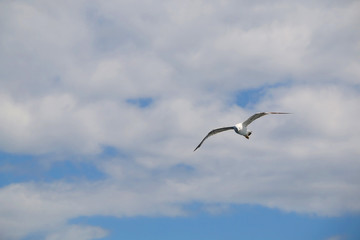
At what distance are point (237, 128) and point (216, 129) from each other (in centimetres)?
519

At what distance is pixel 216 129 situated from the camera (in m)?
99.6

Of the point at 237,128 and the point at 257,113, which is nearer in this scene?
the point at 257,113

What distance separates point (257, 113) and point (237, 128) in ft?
24.8

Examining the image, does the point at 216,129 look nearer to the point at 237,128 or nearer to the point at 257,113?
the point at 237,128

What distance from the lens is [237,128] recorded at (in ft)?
316

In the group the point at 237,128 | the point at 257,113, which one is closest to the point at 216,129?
the point at 237,128

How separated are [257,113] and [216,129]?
12.3m

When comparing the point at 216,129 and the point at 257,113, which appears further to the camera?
the point at 216,129

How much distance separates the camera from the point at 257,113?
90250 mm
